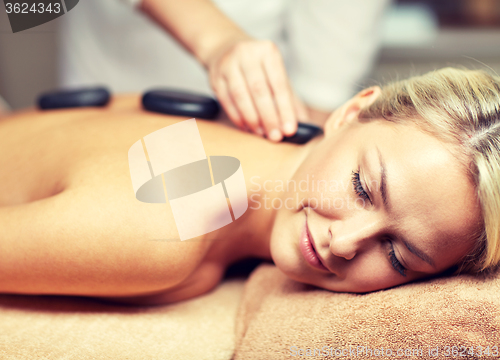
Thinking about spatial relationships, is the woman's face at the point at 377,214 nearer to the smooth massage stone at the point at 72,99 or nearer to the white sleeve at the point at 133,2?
the smooth massage stone at the point at 72,99

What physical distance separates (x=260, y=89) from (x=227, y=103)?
3.1 inches

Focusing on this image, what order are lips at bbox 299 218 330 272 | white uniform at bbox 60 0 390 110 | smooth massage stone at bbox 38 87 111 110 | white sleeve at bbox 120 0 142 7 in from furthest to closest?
white uniform at bbox 60 0 390 110 < white sleeve at bbox 120 0 142 7 < smooth massage stone at bbox 38 87 111 110 < lips at bbox 299 218 330 272

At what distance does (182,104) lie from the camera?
72 centimetres

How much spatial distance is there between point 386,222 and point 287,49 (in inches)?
33.1

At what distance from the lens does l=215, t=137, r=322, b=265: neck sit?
2.21ft

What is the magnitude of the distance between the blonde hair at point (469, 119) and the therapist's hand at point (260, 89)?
147 mm

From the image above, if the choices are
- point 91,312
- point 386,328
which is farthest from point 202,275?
point 386,328

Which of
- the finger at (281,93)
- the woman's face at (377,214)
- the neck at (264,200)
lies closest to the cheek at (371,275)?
the woman's face at (377,214)

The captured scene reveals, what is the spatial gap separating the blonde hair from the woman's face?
0.01m

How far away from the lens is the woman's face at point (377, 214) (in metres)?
0.51

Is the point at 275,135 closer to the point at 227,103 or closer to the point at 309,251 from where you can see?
the point at 227,103

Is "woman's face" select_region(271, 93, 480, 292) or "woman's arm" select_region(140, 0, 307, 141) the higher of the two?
"woman's arm" select_region(140, 0, 307, 141)

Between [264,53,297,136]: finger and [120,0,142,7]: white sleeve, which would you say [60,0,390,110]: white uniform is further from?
[264,53,297,136]: finger

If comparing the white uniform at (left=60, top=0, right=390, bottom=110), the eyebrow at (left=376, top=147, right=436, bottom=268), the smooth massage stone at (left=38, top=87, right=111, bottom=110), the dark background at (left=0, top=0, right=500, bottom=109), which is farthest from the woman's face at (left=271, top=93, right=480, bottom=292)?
the dark background at (left=0, top=0, right=500, bottom=109)
